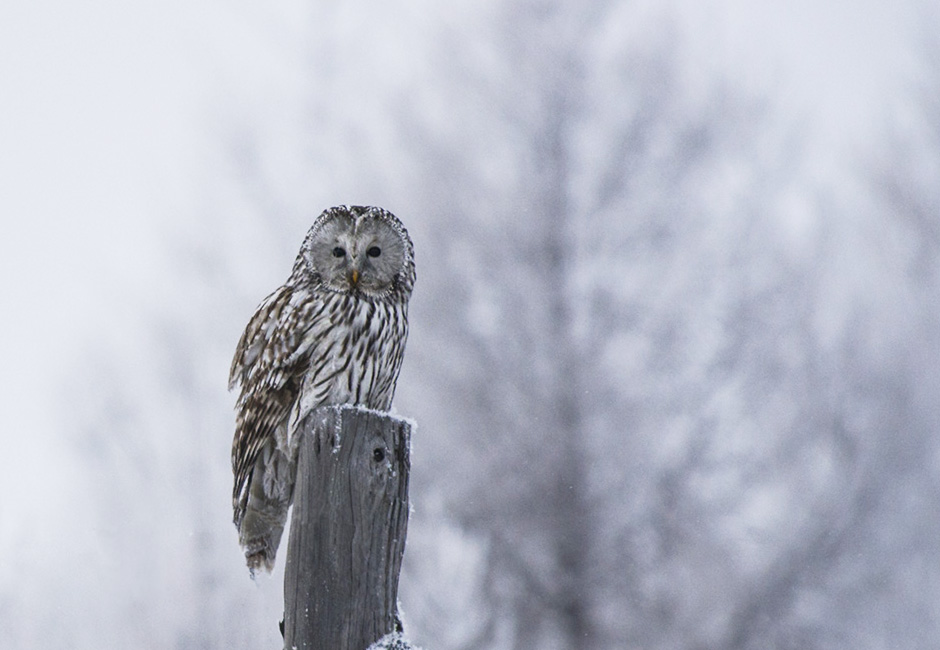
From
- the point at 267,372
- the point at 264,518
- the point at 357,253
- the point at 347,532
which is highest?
the point at 357,253

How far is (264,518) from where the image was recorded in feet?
12.0

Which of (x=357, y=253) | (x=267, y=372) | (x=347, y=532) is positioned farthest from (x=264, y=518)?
(x=347, y=532)

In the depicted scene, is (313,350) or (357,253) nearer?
(313,350)

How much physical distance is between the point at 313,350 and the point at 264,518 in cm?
56

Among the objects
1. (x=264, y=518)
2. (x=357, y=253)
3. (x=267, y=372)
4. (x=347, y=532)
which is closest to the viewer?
(x=347, y=532)

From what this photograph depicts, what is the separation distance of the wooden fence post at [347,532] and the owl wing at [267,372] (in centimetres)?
107

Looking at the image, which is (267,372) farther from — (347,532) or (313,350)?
(347,532)

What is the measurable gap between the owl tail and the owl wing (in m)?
0.03

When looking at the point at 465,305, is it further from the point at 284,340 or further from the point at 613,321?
the point at 284,340

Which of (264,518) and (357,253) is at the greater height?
(357,253)

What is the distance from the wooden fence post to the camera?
248 centimetres

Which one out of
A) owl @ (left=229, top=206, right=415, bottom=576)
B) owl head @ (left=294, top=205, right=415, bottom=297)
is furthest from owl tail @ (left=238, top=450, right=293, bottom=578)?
owl head @ (left=294, top=205, right=415, bottom=297)

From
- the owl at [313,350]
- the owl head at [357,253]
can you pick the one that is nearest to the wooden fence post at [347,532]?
the owl at [313,350]

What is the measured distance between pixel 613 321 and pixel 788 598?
3158mm
